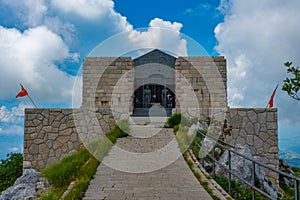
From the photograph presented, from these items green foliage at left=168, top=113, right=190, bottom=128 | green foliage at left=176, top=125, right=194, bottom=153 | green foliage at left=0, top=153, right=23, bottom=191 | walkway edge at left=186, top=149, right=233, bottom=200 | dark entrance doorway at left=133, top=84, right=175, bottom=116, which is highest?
dark entrance doorway at left=133, top=84, right=175, bottom=116

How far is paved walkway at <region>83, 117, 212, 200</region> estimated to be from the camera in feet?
15.6

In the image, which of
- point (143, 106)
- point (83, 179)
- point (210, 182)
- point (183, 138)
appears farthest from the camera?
point (143, 106)

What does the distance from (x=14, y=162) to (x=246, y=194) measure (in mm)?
8213

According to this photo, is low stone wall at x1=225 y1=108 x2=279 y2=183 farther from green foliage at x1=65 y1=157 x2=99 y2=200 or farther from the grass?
green foliage at x1=65 y1=157 x2=99 y2=200

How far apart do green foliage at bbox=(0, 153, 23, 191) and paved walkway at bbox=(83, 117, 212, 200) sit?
4.13m

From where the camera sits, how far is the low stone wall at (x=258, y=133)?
999cm

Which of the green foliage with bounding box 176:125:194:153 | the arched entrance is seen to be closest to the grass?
the green foliage with bounding box 176:125:194:153

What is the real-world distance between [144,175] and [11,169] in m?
6.63

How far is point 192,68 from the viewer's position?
1349cm

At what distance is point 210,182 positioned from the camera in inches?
213

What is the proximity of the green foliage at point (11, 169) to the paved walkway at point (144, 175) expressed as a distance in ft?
13.6

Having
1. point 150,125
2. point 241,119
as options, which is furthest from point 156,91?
point 241,119

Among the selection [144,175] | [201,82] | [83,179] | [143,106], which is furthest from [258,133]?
[143,106]

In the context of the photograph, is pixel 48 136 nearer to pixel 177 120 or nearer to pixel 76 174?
pixel 177 120
